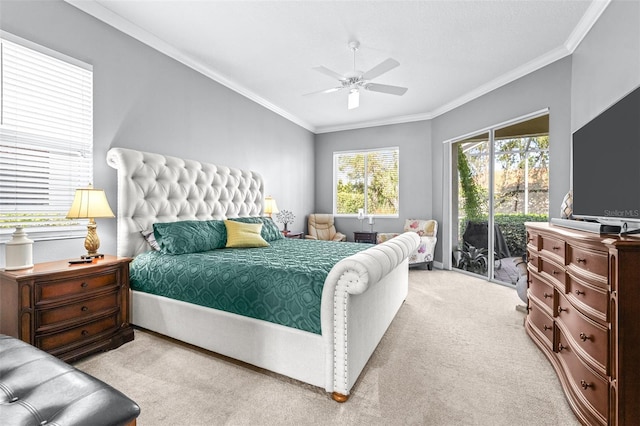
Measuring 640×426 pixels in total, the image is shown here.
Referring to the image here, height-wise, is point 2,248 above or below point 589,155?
below

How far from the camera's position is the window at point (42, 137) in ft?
6.69

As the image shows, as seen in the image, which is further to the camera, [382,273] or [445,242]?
[445,242]

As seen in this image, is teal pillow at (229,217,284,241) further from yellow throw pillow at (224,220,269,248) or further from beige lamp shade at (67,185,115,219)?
beige lamp shade at (67,185,115,219)

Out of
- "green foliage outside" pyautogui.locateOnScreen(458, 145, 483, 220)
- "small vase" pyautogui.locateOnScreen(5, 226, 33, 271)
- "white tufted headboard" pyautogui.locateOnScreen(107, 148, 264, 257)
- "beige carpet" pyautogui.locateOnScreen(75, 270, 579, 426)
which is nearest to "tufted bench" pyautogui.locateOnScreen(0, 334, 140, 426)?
"beige carpet" pyautogui.locateOnScreen(75, 270, 579, 426)

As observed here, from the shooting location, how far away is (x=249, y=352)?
1.89 meters

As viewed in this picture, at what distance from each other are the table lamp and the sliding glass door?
14.0ft

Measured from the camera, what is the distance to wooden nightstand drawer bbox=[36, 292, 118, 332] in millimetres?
1823

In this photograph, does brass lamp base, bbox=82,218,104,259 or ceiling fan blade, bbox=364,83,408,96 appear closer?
brass lamp base, bbox=82,218,104,259

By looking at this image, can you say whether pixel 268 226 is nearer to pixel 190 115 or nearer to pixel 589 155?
pixel 190 115

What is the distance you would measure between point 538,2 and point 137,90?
146 inches

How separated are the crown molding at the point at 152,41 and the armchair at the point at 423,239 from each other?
3.36 m

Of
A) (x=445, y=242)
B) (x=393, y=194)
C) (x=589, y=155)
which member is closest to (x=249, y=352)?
(x=589, y=155)

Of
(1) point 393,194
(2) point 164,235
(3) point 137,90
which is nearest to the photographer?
(2) point 164,235

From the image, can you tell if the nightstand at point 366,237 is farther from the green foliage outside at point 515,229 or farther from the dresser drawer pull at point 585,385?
the dresser drawer pull at point 585,385
